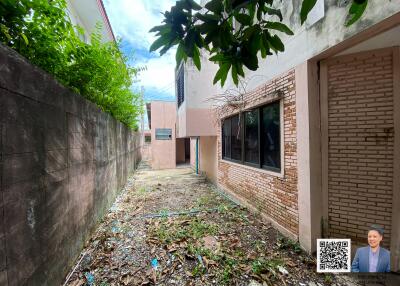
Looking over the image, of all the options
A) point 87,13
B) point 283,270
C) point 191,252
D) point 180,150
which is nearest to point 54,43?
point 191,252

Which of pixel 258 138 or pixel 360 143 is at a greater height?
pixel 258 138

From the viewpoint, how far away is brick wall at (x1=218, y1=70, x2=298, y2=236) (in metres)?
3.71

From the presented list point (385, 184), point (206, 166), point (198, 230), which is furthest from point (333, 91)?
point (206, 166)

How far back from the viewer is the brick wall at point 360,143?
113 inches

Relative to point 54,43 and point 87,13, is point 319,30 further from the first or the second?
point 87,13

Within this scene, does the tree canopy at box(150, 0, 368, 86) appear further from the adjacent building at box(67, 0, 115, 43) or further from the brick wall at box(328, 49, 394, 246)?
the adjacent building at box(67, 0, 115, 43)

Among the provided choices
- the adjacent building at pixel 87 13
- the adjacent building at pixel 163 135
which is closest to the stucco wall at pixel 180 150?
the adjacent building at pixel 163 135

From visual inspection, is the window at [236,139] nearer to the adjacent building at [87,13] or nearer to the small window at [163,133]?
the adjacent building at [87,13]

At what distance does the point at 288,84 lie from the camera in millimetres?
3822

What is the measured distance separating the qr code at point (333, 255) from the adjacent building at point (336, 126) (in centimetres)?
21

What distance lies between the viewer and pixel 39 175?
2033 mm

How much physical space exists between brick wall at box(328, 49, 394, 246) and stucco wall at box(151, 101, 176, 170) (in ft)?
39.9

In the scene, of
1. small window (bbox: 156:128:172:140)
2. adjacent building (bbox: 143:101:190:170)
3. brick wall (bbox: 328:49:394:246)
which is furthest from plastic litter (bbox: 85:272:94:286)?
small window (bbox: 156:128:172:140)

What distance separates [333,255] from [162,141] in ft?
41.6
